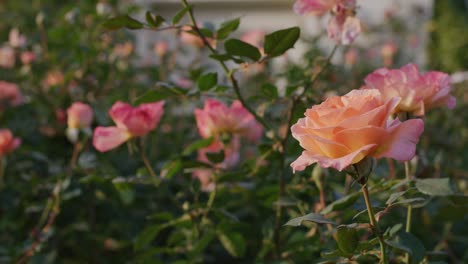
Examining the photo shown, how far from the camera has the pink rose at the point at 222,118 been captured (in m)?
1.05

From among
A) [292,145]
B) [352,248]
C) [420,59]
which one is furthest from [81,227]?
[420,59]

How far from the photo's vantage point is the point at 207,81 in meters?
0.91

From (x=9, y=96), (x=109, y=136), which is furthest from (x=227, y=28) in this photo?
(x=9, y=96)

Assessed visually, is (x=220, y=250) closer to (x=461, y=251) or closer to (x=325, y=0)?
(x=461, y=251)

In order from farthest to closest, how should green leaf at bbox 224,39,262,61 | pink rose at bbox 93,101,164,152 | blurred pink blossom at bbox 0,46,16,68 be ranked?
1. blurred pink blossom at bbox 0,46,16,68
2. pink rose at bbox 93,101,164,152
3. green leaf at bbox 224,39,262,61

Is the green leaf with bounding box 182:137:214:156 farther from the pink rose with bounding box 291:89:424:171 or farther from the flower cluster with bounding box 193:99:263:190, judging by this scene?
the pink rose with bounding box 291:89:424:171

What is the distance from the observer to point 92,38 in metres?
1.86

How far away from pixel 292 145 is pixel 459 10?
758cm

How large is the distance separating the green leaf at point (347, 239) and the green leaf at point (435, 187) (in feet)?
0.37

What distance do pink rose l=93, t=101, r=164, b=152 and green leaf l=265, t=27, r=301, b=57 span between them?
28 centimetres

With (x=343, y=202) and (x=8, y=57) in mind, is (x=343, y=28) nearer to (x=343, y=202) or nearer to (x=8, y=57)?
(x=343, y=202)

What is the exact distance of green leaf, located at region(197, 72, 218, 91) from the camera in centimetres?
91

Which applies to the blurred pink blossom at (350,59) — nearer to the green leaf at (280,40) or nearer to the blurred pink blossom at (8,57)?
the blurred pink blossom at (8,57)

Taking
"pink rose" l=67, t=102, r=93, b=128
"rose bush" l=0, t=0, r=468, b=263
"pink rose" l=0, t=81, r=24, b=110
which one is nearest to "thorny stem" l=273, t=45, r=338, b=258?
"rose bush" l=0, t=0, r=468, b=263
